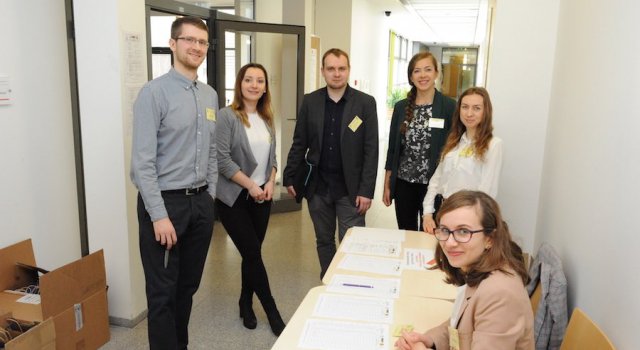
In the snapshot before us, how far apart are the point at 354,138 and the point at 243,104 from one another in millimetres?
658

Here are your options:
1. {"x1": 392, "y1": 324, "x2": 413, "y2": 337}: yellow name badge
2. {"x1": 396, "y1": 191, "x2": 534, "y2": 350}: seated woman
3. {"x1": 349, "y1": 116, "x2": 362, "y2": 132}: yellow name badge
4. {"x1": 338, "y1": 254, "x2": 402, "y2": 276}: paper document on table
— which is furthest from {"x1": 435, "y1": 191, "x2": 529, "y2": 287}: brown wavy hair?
{"x1": 349, "y1": 116, "x2": 362, "y2": 132}: yellow name badge

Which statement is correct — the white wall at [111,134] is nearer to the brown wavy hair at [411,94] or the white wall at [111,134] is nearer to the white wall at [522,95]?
the brown wavy hair at [411,94]

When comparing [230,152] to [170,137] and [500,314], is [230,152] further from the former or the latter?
[500,314]

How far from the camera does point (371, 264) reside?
2.05 m

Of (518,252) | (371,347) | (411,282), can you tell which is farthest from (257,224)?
(518,252)

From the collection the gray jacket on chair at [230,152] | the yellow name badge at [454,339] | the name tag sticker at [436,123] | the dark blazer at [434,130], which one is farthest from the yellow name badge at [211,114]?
the yellow name badge at [454,339]

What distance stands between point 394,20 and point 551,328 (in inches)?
430

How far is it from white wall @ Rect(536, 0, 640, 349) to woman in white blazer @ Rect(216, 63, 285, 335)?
151cm

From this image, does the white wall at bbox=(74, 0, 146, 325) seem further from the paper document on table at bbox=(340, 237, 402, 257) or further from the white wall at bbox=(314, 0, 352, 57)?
the white wall at bbox=(314, 0, 352, 57)

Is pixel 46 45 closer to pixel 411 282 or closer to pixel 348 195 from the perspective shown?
pixel 348 195

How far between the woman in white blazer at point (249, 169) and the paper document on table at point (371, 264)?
78 cm

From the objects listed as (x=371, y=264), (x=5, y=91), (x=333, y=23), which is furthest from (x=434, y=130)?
(x=333, y=23)

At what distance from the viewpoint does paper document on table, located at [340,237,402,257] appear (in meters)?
2.19

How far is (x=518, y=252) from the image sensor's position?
140cm
